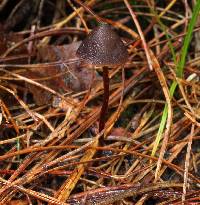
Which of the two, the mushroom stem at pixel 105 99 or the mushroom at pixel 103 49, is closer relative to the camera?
the mushroom at pixel 103 49

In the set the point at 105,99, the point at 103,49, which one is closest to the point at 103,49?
the point at 103,49

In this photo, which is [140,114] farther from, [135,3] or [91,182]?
[135,3]

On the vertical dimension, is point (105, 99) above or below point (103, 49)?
below

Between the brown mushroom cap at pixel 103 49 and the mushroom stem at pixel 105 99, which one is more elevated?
the brown mushroom cap at pixel 103 49

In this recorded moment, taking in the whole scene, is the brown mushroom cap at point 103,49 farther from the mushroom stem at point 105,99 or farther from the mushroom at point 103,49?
the mushroom stem at point 105,99

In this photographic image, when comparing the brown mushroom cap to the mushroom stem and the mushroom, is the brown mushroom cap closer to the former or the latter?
the mushroom

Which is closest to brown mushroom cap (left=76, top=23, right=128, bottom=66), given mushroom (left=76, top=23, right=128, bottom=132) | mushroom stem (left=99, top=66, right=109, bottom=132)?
mushroom (left=76, top=23, right=128, bottom=132)

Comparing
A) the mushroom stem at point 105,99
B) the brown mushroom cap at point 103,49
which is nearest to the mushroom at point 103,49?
the brown mushroom cap at point 103,49

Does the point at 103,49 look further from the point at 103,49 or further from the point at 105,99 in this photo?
the point at 105,99

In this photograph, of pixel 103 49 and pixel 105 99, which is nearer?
pixel 103 49
